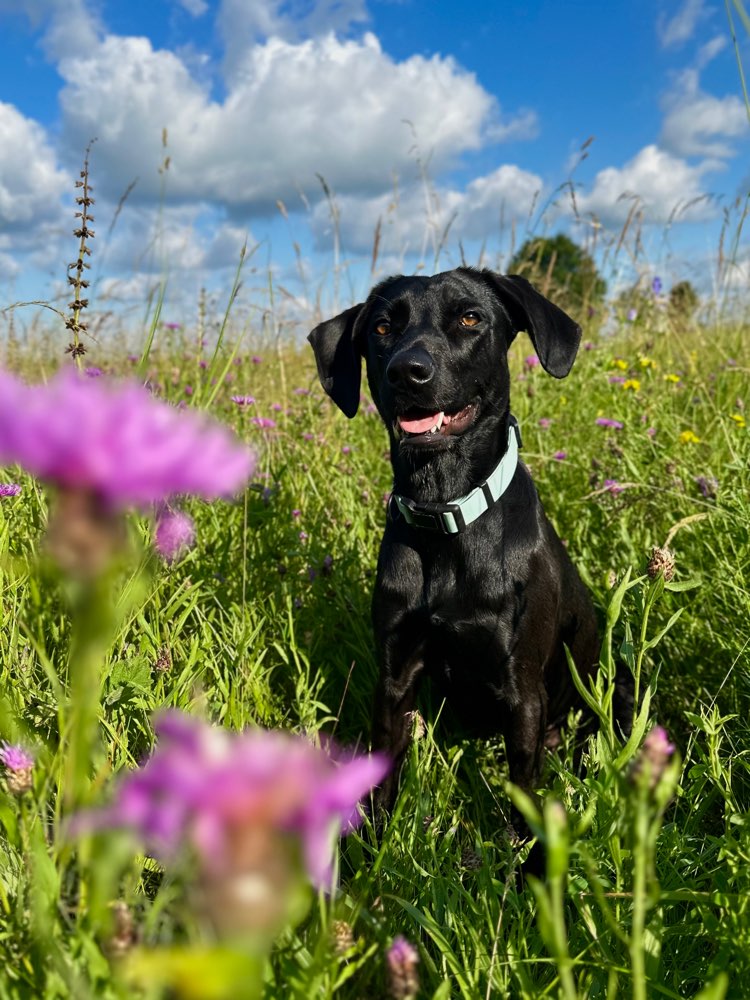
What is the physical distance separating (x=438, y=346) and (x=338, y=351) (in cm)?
57

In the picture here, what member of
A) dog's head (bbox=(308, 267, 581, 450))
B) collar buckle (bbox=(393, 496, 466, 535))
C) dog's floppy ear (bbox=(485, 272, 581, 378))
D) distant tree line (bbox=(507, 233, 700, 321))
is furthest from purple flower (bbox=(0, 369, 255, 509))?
distant tree line (bbox=(507, 233, 700, 321))

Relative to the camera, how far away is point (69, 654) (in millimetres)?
1791

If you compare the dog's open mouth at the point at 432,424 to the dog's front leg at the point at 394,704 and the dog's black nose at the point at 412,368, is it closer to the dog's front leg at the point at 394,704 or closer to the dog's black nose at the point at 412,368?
the dog's black nose at the point at 412,368

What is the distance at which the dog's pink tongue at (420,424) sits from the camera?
238 centimetres

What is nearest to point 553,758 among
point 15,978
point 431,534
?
point 431,534

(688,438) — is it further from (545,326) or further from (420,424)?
(420,424)

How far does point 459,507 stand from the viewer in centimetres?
219

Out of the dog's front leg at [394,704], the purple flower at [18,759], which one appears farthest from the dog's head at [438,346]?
the purple flower at [18,759]

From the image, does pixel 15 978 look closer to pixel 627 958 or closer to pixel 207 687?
pixel 627 958

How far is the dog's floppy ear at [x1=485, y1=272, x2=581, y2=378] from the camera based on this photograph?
2.54 meters

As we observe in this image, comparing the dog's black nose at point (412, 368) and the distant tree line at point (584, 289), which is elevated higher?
the distant tree line at point (584, 289)

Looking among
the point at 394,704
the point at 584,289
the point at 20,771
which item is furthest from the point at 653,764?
the point at 584,289

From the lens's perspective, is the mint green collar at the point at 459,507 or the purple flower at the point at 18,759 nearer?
the purple flower at the point at 18,759

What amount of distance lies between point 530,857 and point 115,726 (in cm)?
111
